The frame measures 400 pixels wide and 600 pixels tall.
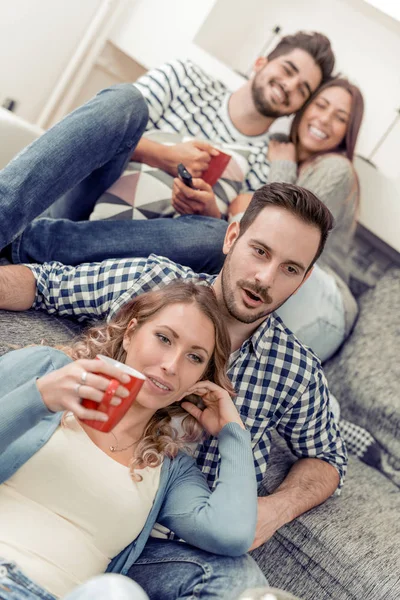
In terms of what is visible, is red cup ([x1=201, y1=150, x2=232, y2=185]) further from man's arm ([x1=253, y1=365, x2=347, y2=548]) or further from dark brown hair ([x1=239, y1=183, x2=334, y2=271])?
man's arm ([x1=253, y1=365, x2=347, y2=548])

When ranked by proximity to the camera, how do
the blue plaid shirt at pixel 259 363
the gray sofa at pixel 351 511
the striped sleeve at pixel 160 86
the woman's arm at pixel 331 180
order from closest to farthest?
the gray sofa at pixel 351 511
the blue plaid shirt at pixel 259 363
the woman's arm at pixel 331 180
the striped sleeve at pixel 160 86

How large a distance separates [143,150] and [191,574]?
49.2 inches

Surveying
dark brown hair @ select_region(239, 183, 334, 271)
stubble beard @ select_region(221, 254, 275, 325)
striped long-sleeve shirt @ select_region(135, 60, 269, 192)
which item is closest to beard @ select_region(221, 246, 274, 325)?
stubble beard @ select_region(221, 254, 275, 325)

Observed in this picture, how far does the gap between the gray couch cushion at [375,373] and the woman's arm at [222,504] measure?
0.76 m

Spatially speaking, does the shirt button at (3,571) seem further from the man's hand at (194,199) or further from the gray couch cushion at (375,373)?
the gray couch cushion at (375,373)

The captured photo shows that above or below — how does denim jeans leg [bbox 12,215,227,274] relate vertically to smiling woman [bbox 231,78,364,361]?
below

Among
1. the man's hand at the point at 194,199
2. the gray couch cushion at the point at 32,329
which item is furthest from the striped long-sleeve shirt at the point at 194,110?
the gray couch cushion at the point at 32,329

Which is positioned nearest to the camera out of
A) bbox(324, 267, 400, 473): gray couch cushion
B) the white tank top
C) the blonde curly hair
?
the white tank top

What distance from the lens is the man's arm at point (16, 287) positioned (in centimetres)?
138

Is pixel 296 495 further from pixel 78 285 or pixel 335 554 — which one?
pixel 78 285

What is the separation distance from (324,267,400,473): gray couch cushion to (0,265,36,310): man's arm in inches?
38.8

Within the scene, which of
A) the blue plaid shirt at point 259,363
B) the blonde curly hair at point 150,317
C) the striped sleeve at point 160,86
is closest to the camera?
the blonde curly hair at point 150,317

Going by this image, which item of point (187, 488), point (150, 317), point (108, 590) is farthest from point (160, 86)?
point (108, 590)

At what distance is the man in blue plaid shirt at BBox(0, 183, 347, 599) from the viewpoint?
53.2 inches
